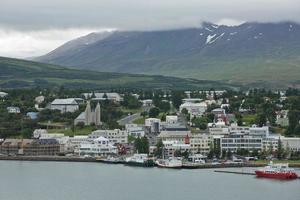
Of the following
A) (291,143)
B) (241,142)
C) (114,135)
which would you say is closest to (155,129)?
(114,135)

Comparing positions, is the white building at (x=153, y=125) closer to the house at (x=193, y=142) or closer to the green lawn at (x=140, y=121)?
the green lawn at (x=140, y=121)

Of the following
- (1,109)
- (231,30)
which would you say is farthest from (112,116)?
(231,30)

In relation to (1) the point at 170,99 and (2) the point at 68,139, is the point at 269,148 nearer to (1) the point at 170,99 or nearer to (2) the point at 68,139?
(2) the point at 68,139

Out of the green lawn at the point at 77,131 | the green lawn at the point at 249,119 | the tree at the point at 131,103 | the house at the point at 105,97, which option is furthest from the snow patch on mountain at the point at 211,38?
the green lawn at the point at 77,131

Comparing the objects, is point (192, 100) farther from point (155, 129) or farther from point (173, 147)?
point (173, 147)

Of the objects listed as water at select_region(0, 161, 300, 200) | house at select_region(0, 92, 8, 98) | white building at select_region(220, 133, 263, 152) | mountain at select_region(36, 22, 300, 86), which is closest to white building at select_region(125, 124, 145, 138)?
white building at select_region(220, 133, 263, 152)

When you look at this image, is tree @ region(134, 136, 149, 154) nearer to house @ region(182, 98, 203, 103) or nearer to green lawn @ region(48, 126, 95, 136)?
green lawn @ region(48, 126, 95, 136)

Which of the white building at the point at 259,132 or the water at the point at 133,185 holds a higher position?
the white building at the point at 259,132
